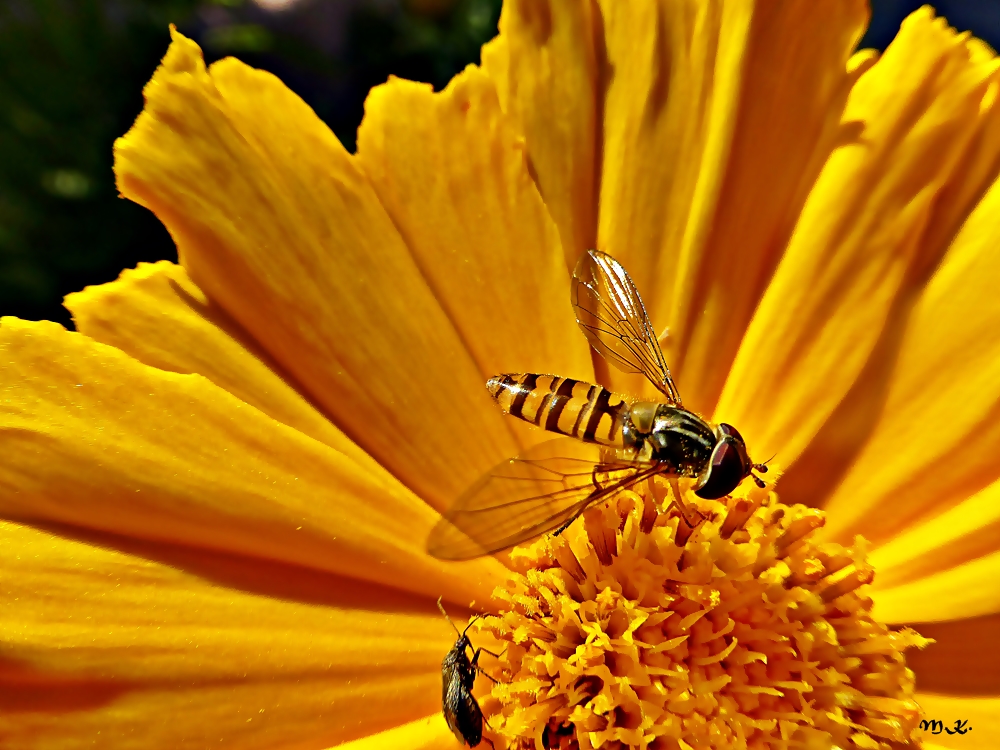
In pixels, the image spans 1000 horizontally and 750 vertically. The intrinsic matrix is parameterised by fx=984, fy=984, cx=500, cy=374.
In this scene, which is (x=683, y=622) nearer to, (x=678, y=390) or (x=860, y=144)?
(x=678, y=390)

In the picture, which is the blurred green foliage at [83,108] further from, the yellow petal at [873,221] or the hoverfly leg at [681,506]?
the hoverfly leg at [681,506]

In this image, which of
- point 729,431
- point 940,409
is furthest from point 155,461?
point 940,409

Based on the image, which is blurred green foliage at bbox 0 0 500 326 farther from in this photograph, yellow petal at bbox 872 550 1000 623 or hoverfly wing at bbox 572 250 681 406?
yellow petal at bbox 872 550 1000 623

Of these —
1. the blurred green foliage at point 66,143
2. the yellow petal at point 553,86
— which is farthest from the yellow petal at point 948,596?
the blurred green foliage at point 66,143

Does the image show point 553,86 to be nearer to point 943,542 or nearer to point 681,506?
point 681,506

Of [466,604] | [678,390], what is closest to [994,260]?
[678,390]
